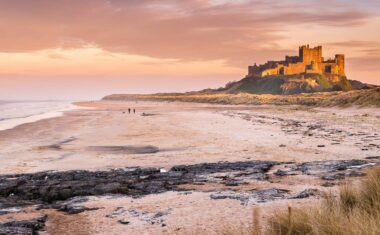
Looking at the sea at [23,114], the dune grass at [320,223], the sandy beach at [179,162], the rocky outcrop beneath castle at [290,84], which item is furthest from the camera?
the rocky outcrop beneath castle at [290,84]

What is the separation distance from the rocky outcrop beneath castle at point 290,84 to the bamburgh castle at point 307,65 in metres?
3.67

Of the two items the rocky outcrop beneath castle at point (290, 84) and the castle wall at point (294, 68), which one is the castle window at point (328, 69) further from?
the castle wall at point (294, 68)

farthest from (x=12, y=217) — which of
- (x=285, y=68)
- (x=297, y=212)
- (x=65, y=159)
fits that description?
(x=285, y=68)

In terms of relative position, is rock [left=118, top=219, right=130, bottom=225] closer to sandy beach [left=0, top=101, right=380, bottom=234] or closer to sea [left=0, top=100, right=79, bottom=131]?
sandy beach [left=0, top=101, right=380, bottom=234]

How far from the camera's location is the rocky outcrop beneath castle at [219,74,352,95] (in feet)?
494

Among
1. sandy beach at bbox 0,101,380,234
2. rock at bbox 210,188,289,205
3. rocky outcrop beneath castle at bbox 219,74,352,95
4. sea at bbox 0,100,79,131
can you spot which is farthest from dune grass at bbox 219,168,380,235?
rocky outcrop beneath castle at bbox 219,74,352,95

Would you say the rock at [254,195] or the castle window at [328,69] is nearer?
the rock at [254,195]

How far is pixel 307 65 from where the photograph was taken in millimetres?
174125

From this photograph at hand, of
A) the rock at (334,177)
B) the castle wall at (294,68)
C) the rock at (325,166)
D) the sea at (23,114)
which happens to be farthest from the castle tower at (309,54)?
the rock at (334,177)

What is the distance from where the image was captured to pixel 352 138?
19.0m

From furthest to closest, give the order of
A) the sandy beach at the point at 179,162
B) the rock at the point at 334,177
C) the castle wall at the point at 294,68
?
the castle wall at the point at 294,68
the rock at the point at 334,177
the sandy beach at the point at 179,162

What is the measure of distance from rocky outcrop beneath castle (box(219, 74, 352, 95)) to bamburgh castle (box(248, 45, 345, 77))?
12.0 ft

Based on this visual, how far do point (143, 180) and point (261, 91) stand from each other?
162011 mm

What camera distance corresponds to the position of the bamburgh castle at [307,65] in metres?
174
